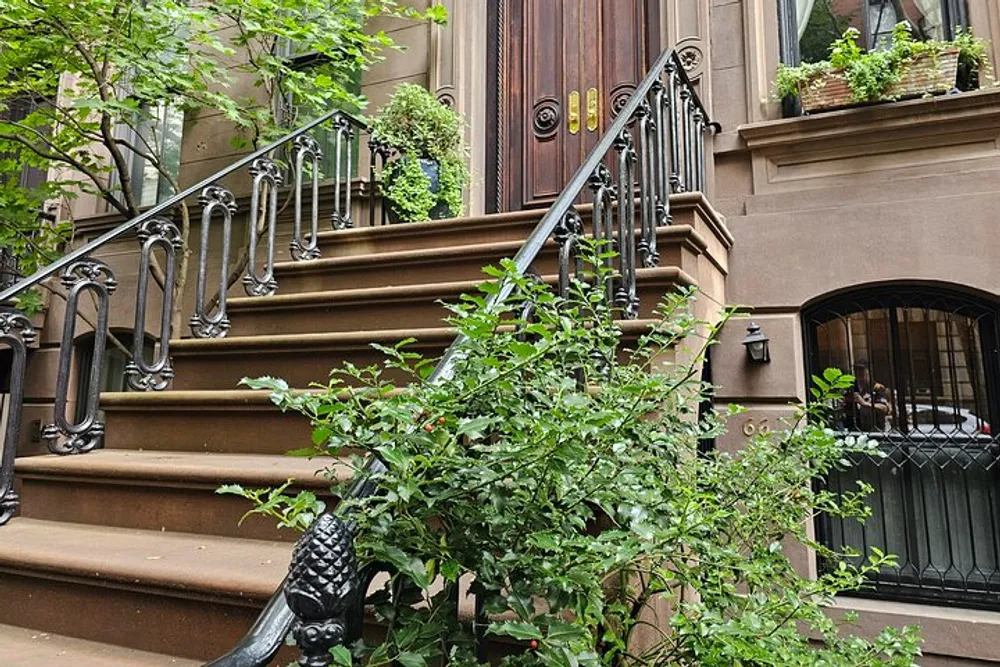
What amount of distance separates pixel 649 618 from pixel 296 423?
5.18 feet

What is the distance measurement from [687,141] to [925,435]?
7.24 ft

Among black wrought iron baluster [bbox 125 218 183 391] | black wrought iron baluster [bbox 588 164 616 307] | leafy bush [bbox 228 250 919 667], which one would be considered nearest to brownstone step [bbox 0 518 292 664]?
leafy bush [bbox 228 250 919 667]

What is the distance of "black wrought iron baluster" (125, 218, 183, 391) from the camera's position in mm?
3217

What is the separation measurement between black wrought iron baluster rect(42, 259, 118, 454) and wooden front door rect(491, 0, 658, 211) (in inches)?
126

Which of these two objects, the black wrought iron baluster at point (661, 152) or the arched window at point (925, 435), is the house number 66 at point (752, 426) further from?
the black wrought iron baluster at point (661, 152)

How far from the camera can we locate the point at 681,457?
2127mm

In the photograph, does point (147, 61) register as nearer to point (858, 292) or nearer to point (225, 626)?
point (225, 626)

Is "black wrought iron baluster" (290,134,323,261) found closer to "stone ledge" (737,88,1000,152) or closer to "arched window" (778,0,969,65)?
"stone ledge" (737,88,1000,152)

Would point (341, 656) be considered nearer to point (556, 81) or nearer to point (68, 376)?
point (68, 376)

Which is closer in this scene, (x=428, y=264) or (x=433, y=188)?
(x=428, y=264)

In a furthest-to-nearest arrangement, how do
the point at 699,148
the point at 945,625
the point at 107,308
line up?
the point at 699,148
the point at 945,625
the point at 107,308

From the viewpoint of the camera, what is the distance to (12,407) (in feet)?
8.82

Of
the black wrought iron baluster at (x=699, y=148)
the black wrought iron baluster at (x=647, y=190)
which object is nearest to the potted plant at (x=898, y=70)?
the black wrought iron baluster at (x=699, y=148)

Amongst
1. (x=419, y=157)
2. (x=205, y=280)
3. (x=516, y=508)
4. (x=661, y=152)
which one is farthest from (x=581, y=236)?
(x=419, y=157)
